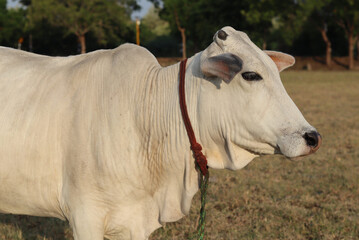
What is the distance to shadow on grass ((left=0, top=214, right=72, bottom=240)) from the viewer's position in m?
4.30

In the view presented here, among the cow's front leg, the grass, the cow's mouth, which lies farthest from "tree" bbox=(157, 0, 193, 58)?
the cow's mouth

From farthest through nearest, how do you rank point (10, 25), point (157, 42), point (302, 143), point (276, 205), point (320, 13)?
point (157, 42) < point (10, 25) < point (320, 13) < point (276, 205) < point (302, 143)

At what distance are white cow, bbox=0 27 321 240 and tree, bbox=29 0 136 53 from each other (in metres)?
41.6

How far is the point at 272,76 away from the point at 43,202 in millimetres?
1430

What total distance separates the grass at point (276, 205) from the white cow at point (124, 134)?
178 centimetres

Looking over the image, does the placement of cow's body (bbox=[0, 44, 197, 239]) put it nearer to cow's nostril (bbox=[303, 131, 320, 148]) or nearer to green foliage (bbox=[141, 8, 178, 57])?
cow's nostril (bbox=[303, 131, 320, 148])

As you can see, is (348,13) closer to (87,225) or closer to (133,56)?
(133,56)

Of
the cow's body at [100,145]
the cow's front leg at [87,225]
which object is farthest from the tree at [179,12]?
the cow's front leg at [87,225]

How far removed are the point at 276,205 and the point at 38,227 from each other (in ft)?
7.96

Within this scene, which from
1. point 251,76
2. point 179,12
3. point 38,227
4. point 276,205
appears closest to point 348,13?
point 179,12

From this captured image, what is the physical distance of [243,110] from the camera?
2.33 meters

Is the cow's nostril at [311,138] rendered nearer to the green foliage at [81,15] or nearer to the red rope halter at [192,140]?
the red rope halter at [192,140]

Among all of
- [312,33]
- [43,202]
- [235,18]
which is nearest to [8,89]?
[43,202]

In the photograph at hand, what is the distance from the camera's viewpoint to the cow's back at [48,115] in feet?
8.38
